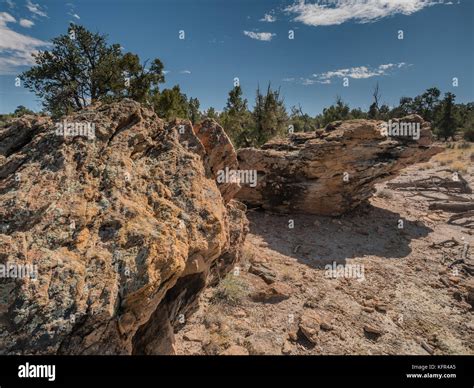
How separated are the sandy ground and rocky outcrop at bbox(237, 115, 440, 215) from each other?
75 cm

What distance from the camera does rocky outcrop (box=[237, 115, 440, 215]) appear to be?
10.5 metres

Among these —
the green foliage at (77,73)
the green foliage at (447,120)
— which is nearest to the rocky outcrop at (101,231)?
the green foliage at (77,73)

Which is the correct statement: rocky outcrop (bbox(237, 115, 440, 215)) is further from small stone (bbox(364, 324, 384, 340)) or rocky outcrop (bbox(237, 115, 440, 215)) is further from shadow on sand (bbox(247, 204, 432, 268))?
small stone (bbox(364, 324, 384, 340))

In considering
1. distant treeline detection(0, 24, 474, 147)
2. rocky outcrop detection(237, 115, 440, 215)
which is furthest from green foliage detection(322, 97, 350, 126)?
rocky outcrop detection(237, 115, 440, 215)

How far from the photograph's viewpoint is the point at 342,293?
6.66 meters

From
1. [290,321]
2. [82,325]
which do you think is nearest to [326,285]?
[290,321]

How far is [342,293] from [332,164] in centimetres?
532

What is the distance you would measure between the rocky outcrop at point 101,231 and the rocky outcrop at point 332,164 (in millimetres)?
6175

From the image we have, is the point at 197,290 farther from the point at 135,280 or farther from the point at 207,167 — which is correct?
the point at 207,167

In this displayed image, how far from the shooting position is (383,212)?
38.1ft

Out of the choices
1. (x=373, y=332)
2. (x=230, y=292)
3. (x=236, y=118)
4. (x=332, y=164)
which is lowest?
(x=373, y=332)

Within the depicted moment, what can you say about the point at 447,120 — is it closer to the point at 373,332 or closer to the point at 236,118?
the point at 236,118

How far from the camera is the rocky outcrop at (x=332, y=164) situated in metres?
10.5

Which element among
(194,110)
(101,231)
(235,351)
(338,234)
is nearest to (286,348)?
(235,351)
